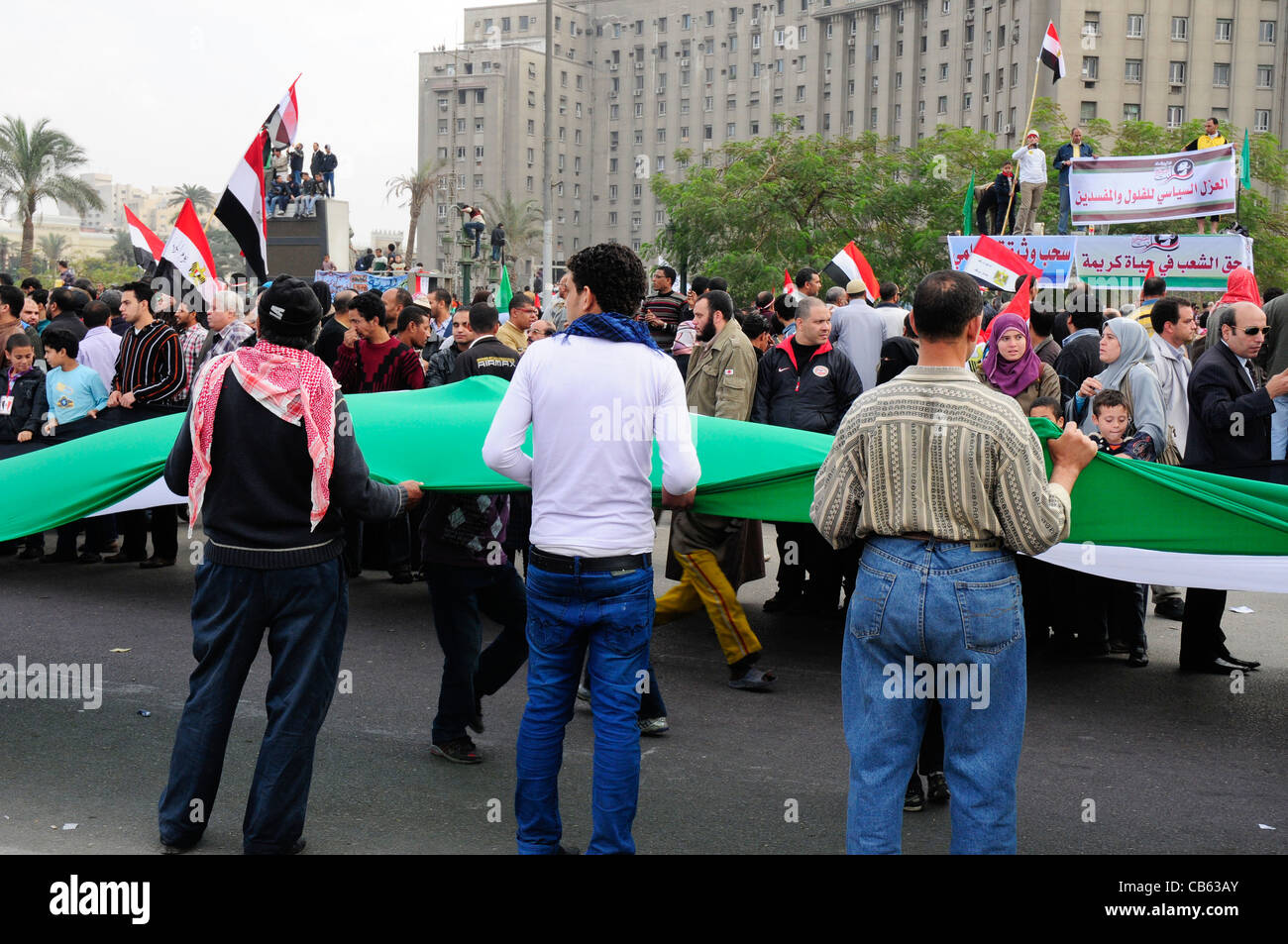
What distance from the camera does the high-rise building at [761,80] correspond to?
255ft

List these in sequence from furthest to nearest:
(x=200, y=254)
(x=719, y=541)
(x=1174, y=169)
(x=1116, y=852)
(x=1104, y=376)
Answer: (x=1174, y=169) < (x=200, y=254) < (x=1104, y=376) < (x=719, y=541) < (x=1116, y=852)

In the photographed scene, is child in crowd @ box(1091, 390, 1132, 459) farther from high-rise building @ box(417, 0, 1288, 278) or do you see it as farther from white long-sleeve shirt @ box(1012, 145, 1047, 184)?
high-rise building @ box(417, 0, 1288, 278)

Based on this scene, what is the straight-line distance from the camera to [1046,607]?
7633 millimetres

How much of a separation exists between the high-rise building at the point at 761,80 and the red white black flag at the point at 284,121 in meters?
70.2

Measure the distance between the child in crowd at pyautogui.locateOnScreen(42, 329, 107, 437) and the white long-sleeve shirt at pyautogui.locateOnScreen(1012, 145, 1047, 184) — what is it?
56.4 feet

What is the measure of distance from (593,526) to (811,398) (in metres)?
4.36

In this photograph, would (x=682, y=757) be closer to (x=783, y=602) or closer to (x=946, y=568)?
(x=946, y=568)

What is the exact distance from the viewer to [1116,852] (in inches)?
183

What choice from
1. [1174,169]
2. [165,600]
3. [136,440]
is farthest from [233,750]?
[1174,169]

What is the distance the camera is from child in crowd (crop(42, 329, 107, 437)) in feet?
31.5

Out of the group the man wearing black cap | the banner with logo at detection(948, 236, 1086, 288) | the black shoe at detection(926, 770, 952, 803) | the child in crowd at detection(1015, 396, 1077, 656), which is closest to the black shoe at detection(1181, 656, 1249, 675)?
the child in crowd at detection(1015, 396, 1077, 656)
